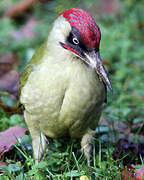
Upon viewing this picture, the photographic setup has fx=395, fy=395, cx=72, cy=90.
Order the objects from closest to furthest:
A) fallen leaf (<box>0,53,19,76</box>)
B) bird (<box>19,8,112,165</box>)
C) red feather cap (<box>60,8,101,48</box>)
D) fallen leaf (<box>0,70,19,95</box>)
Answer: red feather cap (<box>60,8,101,48</box>) < bird (<box>19,8,112,165</box>) < fallen leaf (<box>0,70,19,95</box>) < fallen leaf (<box>0,53,19,76</box>)

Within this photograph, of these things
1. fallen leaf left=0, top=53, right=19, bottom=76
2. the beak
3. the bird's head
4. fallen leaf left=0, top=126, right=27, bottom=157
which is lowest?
fallen leaf left=0, top=126, right=27, bottom=157

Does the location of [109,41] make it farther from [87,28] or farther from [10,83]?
[87,28]

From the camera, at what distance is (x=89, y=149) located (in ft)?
11.9

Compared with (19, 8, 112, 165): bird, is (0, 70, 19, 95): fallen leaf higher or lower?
lower

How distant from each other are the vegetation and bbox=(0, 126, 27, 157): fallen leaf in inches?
3.1

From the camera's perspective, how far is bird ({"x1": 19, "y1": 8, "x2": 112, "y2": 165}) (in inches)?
116

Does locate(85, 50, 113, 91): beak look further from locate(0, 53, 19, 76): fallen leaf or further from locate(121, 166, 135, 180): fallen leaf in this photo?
locate(0, 53, 19, 76): fallen leaf

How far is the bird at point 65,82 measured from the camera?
2939mm

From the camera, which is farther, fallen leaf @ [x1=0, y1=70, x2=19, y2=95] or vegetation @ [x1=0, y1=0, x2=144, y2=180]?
fallen leaf @ [x1=0, y1=70, x2=19, y2=95]

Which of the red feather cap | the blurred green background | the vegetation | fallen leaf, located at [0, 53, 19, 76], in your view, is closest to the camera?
the red feather cap

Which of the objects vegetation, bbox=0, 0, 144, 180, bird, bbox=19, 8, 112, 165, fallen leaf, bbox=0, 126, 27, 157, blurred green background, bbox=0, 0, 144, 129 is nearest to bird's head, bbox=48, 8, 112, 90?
bird, bbox=19, 8, 112, 165

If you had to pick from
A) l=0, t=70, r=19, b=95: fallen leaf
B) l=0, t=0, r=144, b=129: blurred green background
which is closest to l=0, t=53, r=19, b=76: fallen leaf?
l=0, t=0, r=144, b=129: blurred green background

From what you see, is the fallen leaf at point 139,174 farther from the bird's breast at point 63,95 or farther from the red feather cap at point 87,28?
the red feather cap at point 87,28

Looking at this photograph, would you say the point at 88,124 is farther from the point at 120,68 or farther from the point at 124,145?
the point at 120,68
